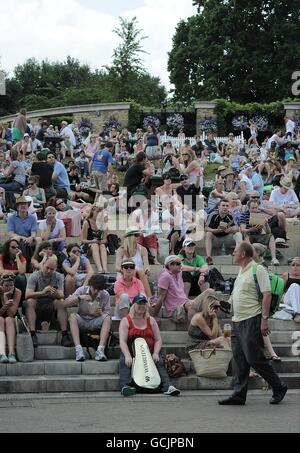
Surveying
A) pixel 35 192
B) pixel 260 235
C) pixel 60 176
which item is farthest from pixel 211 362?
pixel 60 176

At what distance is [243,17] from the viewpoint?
59.8 meters

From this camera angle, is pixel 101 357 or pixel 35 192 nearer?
pixel 101 357

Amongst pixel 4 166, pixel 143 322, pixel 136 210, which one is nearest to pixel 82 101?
pixel 4 166

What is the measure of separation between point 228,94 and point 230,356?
47396 mm

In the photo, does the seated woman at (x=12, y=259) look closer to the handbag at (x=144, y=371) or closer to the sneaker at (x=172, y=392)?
the handbag at (x=144, y=371)

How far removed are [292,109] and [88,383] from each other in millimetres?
31051

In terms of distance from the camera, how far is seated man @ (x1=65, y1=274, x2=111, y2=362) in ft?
42.2

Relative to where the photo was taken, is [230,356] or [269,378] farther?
[230,356]

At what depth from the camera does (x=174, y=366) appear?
12.4 metres

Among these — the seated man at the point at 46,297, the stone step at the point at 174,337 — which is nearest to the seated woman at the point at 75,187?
the seated man at the point at 46,297

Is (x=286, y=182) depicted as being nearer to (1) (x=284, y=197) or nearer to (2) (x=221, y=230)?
(1) (x=284, y=197)

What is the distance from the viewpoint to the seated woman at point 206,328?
12.8 m

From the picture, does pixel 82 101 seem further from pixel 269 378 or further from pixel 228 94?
pixel 269 378

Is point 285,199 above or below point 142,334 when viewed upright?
above
